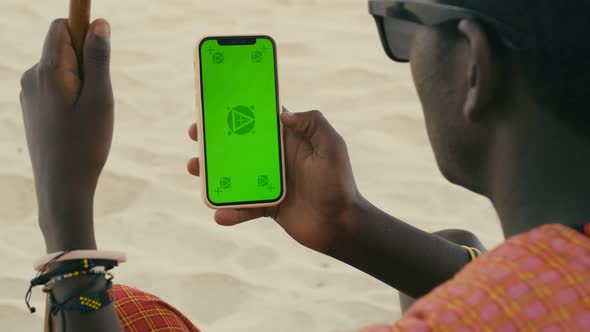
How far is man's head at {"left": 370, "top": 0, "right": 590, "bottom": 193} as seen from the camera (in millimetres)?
1050

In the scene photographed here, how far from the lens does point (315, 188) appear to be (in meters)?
1.63

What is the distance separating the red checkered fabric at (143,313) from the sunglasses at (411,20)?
614mm

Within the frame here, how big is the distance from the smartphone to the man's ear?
1.96 ft

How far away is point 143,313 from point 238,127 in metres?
0.36

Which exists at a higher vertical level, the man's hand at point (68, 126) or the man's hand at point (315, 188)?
the man's hand at point (68, 126)

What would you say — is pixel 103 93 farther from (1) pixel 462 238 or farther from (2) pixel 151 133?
(2) pixel 151 133

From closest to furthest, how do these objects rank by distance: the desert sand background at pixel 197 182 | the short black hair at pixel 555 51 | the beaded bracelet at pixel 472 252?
1. the short black hair at pixel 555 51
2. the beaded bracelet at pixel 472 252
3. the desert sand background at pixel 197 182

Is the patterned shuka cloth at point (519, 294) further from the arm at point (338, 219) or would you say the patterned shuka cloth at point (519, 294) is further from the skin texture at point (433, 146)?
the arm at point (338, 219)

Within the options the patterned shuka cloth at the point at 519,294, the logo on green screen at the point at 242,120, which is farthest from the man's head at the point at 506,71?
the logo on green screen at the point at 242,120

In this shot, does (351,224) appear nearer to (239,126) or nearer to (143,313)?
(239,126)

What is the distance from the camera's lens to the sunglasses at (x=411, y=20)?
107 cm

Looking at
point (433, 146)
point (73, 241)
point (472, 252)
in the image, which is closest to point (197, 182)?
point (472, 252)

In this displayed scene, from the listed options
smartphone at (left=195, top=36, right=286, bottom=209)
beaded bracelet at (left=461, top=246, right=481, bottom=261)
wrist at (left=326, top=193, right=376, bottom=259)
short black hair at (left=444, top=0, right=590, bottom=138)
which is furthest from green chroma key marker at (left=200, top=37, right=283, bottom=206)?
short black hair at (left=444, top=0, right=590, bottom=138)

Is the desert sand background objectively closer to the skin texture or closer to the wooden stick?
the skin texture
